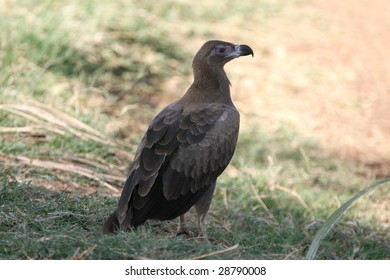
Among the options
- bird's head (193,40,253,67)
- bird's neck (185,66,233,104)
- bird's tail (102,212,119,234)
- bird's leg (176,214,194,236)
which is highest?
bird's head (193,40,253,67)

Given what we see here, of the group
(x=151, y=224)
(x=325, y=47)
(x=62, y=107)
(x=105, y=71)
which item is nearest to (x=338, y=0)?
(x=325, y=47)

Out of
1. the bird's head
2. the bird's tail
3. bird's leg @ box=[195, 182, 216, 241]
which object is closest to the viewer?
the bird's tail

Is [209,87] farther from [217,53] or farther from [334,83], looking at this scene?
[334,83]

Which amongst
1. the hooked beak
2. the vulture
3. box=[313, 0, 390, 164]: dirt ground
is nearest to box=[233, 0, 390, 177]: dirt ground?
box=[313, 0, 390, 164]: dirt ground

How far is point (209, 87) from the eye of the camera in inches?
228

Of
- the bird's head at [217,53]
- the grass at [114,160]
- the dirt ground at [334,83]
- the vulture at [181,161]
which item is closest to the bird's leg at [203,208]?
the vulture at [181,161]

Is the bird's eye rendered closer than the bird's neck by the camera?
No

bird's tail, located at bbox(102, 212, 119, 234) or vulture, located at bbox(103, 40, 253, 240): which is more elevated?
vulture, located at bbox(103, 40, 253, 240)

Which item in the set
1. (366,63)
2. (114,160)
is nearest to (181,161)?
(114,160)

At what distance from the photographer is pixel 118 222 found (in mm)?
5059

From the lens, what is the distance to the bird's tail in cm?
502

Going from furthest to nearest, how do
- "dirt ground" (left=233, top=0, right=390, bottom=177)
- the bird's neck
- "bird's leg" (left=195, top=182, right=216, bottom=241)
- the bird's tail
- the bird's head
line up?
"dirt ground" (left=233, top=0, right=390, bottom=177), the bird's head, the bird's neck, "bird's leg" (left=195, top=182, right=216, bottom=241), the bird's tail

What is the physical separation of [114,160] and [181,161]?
179 centimetres

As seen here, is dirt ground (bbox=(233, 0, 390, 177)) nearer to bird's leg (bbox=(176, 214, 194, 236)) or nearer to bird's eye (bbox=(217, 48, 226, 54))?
bird's eye (bbox=(217, 48, 226, 54))
